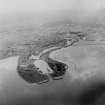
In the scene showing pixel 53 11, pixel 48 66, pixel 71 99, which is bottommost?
pixel 71 99

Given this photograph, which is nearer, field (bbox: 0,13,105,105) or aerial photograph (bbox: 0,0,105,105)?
field (bbox: 0,13,105,105)

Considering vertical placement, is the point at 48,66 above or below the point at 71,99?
above

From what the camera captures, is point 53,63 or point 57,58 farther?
point 57,58

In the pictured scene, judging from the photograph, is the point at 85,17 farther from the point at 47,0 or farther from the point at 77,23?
the point at 47,0

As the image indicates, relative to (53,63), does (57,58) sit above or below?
above

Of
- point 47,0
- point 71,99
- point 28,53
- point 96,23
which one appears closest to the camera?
point 71,99

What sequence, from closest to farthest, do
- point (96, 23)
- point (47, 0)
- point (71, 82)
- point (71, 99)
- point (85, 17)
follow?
point (71, 99) < point (71, 82) < point (96, 23) < point (85, 17) < point (47, 0)

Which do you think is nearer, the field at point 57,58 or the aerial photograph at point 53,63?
the field at point 57,58

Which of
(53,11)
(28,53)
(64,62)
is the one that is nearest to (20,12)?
(53,11)
